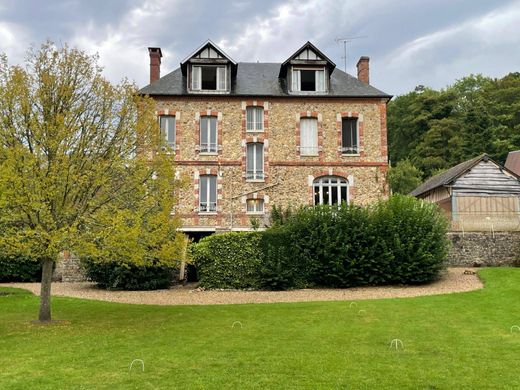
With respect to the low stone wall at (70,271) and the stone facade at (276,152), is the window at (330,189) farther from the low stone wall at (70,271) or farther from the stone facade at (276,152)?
the low stone wall at (70,271)

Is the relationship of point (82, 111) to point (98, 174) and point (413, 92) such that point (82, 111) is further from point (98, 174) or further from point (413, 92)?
point (413, 92)

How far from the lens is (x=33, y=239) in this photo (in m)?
9.46

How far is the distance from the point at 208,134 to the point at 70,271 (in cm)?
790

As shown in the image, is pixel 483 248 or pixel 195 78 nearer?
pixel 483 248

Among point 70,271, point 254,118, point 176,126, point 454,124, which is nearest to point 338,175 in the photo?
point 254,118

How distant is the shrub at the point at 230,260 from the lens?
1683 cm

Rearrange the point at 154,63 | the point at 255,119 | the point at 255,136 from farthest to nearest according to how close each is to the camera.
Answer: the point at 154,63, the point at 255,119, the point at 255,136

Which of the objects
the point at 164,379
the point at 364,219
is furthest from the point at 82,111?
the point at 364,219

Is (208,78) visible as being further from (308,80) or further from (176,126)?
(308,80)

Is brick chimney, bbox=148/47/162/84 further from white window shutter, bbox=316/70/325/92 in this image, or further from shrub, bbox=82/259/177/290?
shrub, bbox=82/259/177/290

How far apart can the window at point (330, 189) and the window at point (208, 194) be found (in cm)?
432

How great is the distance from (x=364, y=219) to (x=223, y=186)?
22.5 feet

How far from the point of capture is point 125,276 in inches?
671

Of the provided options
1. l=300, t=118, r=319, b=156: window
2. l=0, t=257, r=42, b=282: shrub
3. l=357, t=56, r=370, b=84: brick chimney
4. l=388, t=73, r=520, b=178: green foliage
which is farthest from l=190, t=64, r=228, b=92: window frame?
l=388, t=73, r=520, b=178: green foliage
